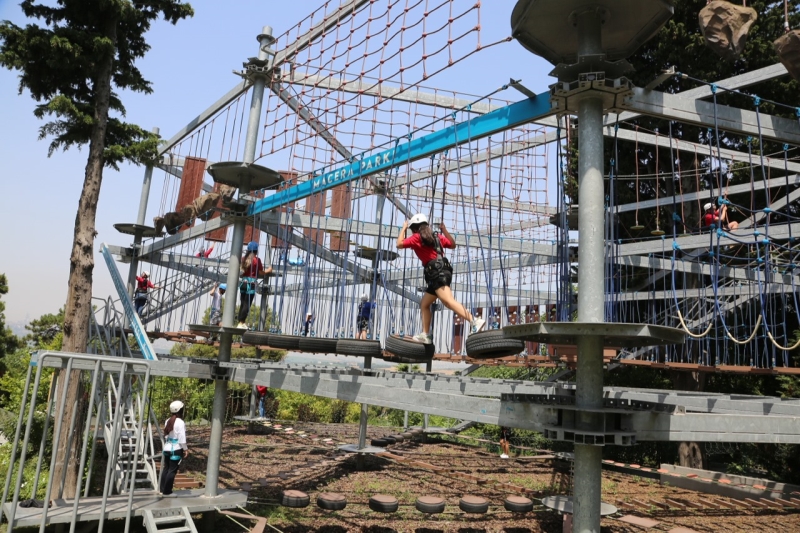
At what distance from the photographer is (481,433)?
17.4 metres

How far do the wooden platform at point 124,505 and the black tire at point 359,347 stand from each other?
3.14m

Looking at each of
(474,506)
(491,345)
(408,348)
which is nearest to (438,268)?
(408,348)

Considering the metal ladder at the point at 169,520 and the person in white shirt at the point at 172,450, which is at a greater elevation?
the person in white shirt at the point at 172,450

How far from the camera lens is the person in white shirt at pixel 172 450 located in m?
7.64

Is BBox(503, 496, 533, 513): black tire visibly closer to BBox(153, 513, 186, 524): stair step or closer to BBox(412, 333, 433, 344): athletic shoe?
BBox(412, 333, 433, 344): athletic shoe

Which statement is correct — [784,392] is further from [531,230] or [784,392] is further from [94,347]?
[94,347]

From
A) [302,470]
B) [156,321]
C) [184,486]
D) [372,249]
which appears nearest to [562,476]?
[302,470]

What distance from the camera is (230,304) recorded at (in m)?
8.34

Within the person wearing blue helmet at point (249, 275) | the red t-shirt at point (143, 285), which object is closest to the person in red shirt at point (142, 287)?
the red t-shirt at point (143, 285)

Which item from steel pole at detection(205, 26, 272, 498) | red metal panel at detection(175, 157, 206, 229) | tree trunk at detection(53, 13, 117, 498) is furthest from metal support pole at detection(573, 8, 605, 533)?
red metal panel at detection(175, 157, 206, 229)

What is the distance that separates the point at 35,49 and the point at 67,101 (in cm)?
99

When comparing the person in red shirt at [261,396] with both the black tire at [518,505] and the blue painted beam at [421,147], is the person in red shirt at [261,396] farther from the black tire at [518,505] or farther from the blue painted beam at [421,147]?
the black tire at [518,505]

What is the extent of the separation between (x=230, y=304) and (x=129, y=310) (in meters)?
5.04

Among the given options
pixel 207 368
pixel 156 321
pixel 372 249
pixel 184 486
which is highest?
pixel 372 249
